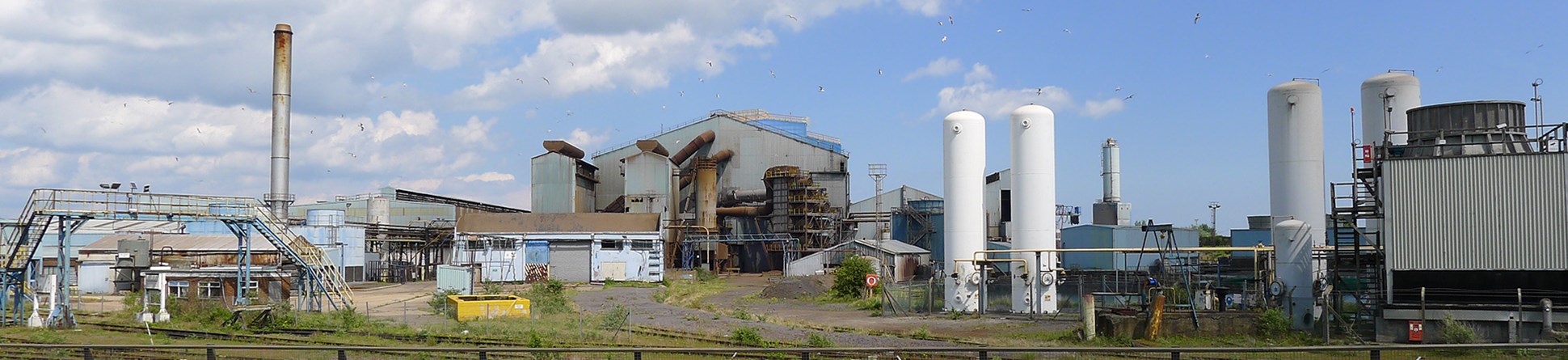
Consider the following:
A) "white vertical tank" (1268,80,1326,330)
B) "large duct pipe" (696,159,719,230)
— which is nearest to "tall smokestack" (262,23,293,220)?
"large duct pipe" (696,159,719,230)

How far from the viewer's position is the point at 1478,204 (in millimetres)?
24781

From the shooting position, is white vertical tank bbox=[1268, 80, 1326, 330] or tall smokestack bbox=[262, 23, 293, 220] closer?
white vertical tank bbox=[1268, 80, 1326, 330]

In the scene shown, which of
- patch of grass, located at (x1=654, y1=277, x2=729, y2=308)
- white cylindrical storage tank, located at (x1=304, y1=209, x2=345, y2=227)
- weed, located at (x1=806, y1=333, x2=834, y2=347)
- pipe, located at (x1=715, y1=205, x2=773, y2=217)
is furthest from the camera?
pipe, located at (x1=715, y1=205, x2=773, y2=217)

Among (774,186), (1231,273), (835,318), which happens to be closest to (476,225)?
(774,186)

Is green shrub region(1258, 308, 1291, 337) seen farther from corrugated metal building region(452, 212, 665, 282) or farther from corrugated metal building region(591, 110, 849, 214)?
corrugated metal building region(591, 110, 849, 214)

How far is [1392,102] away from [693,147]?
50370 mm

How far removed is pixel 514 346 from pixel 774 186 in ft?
163

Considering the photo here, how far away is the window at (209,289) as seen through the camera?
38.4 m

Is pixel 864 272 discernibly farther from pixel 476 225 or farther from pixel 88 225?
pixel 88 225

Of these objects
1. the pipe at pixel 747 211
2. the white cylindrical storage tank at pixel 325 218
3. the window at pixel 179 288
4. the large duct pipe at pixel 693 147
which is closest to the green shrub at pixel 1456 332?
Answer: the window at pixel 179 288

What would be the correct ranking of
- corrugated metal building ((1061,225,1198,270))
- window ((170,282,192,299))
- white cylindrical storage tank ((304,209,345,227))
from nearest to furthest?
window ((170,282,192,299)) < corrugated metal building ((1061,225,1198,270)) < white cylindrical storage tank ((304,209,345,227))

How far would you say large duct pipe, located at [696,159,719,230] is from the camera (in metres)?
73.5

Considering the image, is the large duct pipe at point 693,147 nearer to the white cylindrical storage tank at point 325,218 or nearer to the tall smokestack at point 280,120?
the white cylindrical storage tank at point 325,218

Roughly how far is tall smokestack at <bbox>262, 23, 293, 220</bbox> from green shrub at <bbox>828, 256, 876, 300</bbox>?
31111 millimetres
